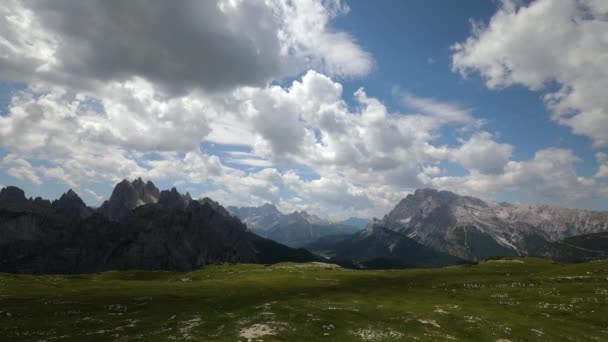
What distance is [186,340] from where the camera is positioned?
113 ft

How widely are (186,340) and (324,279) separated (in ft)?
188

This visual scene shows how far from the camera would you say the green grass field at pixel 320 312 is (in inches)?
1529

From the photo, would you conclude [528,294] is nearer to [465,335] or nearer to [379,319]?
[465,335]

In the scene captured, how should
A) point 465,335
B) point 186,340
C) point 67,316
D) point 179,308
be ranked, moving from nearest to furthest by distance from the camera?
1. point 186,340
2. point 465,335
3. point 67,316
4. point 179,308

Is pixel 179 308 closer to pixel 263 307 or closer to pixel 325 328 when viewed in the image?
pixel 263 307

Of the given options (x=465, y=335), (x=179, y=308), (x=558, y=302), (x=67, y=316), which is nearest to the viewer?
(x=465, y=335)

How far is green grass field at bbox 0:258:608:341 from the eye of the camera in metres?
38.8

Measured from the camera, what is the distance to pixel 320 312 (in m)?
48.5

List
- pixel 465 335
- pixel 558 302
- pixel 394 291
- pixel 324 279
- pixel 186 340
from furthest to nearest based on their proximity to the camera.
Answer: pixel 324 279, pixel 394 291, pixel 558 302, pixel 465 335, pixel 186 340

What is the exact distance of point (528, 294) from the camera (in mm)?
60469

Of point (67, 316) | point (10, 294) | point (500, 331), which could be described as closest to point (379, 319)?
point (500, 331)

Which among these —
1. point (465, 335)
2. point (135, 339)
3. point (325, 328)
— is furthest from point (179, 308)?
point (465, 335)

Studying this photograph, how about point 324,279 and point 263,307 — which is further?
point 324,279

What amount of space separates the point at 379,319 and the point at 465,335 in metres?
10.3
